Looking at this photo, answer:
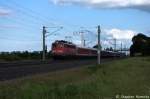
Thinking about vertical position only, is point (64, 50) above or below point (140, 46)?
below

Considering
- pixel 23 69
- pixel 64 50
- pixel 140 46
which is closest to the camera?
pixel 23 69

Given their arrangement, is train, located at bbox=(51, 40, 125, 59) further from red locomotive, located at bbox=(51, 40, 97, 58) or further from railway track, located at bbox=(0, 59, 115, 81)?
railway track, located at bbox=(0, 59, 115, 81)

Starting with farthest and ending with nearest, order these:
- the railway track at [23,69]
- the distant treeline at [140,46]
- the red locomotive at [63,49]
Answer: the distant treeline at [140,46] → the red locomotive at [63,49] → the railway track at [23,69]

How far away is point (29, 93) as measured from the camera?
66.6 feet

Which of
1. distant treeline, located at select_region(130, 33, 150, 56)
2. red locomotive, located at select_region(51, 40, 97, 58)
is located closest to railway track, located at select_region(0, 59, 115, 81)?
red locomotive, located at select_region(51, 40, 97, 58)

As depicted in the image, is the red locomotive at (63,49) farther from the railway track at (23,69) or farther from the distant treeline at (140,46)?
the distant treeline at (140,46)

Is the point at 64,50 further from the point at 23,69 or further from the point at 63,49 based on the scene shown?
the point at 23,69

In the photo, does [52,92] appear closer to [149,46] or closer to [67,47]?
[67,47]

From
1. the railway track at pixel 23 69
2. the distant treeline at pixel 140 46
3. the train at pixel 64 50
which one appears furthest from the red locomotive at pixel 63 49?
the distant treeline at pixel 140 46

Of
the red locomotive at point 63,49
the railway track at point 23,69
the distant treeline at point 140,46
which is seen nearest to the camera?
the railway track at point 23,69

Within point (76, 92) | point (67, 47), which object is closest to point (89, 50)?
point (67, 47)

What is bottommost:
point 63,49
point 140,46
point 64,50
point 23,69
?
point 23,69

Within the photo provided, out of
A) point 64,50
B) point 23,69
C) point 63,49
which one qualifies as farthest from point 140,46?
point 23,69

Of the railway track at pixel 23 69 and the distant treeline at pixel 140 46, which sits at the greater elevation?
the distant treeline at pixel 140 46
